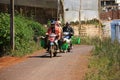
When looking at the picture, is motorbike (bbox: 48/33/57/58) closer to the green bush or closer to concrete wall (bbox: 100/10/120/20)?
the green bush

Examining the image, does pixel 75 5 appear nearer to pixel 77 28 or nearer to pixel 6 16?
pixel 77 28

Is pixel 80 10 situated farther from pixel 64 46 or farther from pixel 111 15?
pixel 64 46

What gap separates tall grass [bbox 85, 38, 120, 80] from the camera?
1381 cm

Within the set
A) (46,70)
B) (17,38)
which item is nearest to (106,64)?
(46,70)

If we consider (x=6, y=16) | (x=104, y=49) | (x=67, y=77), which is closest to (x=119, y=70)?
(x=67, y=77)

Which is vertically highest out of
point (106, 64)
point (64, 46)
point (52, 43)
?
point (52, 43)

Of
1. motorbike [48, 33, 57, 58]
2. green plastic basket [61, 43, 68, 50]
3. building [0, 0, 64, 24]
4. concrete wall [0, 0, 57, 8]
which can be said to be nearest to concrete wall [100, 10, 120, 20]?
building [0, 0, 64, 24]

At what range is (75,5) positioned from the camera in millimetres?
53062

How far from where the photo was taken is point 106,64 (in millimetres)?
16578

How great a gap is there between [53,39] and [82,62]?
2835 mm

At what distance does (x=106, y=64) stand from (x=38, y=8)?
2391 cm

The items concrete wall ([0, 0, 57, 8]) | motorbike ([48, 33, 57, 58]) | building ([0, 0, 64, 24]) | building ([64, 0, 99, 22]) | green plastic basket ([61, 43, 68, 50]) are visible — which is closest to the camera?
motorbike ([48, 33, 57, 58])

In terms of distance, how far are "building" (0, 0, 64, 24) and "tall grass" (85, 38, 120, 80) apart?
14466 mm

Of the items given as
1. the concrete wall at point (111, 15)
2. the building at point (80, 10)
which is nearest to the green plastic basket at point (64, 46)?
the building at point (80, 10)
